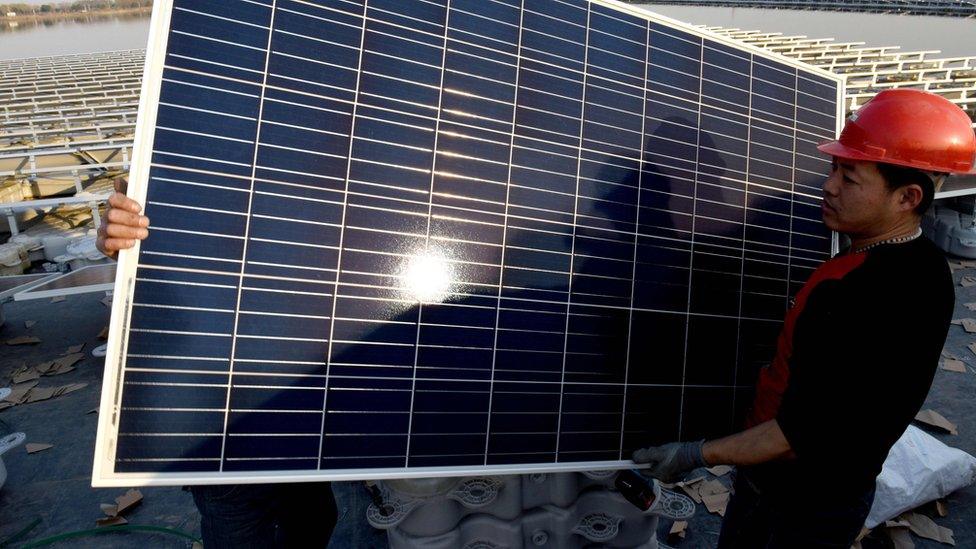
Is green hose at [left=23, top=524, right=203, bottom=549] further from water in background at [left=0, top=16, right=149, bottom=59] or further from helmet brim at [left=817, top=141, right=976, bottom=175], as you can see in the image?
water in background at [left=0, top=16, right=149, bottom=59]

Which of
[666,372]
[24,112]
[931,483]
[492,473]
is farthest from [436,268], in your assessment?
[24,112]

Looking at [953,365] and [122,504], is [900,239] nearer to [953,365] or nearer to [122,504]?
[122,504]

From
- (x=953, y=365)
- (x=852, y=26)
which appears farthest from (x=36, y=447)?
(x=852, y=26)

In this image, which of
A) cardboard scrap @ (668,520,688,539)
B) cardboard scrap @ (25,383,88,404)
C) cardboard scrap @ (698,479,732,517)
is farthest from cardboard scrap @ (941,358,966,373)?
cardboard scrap @ (25,383,88,404)

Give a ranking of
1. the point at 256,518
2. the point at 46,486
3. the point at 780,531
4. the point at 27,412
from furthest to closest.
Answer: the point at 27,412, the point at 46,486, the point at 256,518, the point at 780,531

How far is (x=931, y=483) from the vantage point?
166 inches

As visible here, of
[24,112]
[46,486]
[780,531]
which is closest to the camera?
[780,531]

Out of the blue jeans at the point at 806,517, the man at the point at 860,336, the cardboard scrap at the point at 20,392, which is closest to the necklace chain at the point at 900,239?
the man at the point at 860,336

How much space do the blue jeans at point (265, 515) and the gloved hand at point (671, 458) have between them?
68.0 inches

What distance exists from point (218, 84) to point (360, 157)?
1.85 feet

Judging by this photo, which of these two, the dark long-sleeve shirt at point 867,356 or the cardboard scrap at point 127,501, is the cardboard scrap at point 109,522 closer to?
the cardboard scrap at point 127,501

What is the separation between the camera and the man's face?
227cm

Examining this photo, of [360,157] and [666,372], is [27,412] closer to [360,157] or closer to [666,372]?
[360,157]

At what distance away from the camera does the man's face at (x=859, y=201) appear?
7.45 ft
